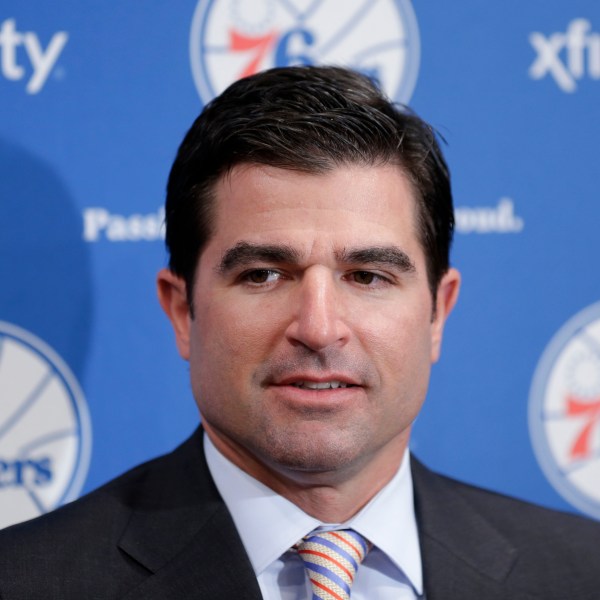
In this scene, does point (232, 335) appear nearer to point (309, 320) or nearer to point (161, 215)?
point (309, 320)

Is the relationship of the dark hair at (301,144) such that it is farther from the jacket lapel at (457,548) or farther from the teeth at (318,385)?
the jacket lapel at (457,548)

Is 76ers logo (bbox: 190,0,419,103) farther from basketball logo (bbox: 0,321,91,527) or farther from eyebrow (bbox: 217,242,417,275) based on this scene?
basketball logo (bbox: 0,321,91,527)

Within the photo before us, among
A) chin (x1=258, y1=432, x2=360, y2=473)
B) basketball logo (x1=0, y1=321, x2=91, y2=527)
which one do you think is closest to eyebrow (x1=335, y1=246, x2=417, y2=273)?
chin (x1=258, y1=432, x2=360, y2=473)

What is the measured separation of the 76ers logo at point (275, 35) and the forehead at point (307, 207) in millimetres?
586

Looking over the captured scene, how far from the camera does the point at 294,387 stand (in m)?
1.91

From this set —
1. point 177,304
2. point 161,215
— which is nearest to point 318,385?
point 177,304

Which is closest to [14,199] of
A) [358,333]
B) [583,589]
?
[358,333]

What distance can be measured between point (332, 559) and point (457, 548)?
357mm

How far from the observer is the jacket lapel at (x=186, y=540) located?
6.23ft

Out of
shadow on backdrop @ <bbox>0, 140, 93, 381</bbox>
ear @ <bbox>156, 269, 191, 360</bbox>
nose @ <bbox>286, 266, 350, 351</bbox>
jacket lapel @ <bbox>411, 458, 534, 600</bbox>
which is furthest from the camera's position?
shadow on backdrop @ <bbox>0, 140, 93, 381</bbox>

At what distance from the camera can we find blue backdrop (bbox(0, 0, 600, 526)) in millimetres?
2447

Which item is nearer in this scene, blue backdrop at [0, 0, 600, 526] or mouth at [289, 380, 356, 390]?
mouth at [289, 380, 356, 390]

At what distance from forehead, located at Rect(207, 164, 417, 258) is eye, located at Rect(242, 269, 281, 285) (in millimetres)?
70

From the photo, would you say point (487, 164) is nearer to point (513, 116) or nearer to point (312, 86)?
point (513, 116)
